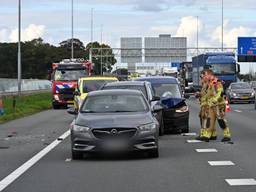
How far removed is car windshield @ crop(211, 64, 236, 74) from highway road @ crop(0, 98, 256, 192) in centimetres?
3312

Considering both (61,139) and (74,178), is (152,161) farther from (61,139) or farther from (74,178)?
(61,139)

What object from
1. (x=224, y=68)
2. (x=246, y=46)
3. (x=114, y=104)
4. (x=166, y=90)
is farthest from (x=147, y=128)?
(x=246, y=46)

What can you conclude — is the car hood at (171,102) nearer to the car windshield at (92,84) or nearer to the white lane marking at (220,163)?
the white lane marking at (220,163)

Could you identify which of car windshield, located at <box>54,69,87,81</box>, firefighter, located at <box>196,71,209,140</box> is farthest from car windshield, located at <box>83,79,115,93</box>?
car windshield, located at <box>54,69,87,81</box>

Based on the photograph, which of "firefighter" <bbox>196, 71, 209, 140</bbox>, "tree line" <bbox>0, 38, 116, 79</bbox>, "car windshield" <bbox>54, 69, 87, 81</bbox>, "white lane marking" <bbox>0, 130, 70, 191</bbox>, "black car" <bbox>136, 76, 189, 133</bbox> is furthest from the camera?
"tree line" <bbox>0, 38, 116, 79</bbox>

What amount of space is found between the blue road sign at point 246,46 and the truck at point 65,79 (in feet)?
124

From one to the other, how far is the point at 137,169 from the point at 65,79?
25.2 meters

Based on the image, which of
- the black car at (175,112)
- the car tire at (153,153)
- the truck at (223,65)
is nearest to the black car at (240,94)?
the truck at (223,65)

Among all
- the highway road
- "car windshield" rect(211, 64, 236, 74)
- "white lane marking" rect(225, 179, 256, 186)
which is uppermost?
"car windshield" rect(211, 64, 236, 74)

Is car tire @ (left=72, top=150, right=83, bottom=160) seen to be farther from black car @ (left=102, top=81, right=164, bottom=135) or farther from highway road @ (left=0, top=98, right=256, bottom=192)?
black car @ (left=102, top=81, right=164, bottom=135)

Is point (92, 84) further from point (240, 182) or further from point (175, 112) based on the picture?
point (240, 182)

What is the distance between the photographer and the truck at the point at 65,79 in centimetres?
3631

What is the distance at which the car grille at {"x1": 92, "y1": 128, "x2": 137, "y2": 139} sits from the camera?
12430 mm

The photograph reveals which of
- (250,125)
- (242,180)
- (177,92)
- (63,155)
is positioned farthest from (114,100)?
(250,125)
